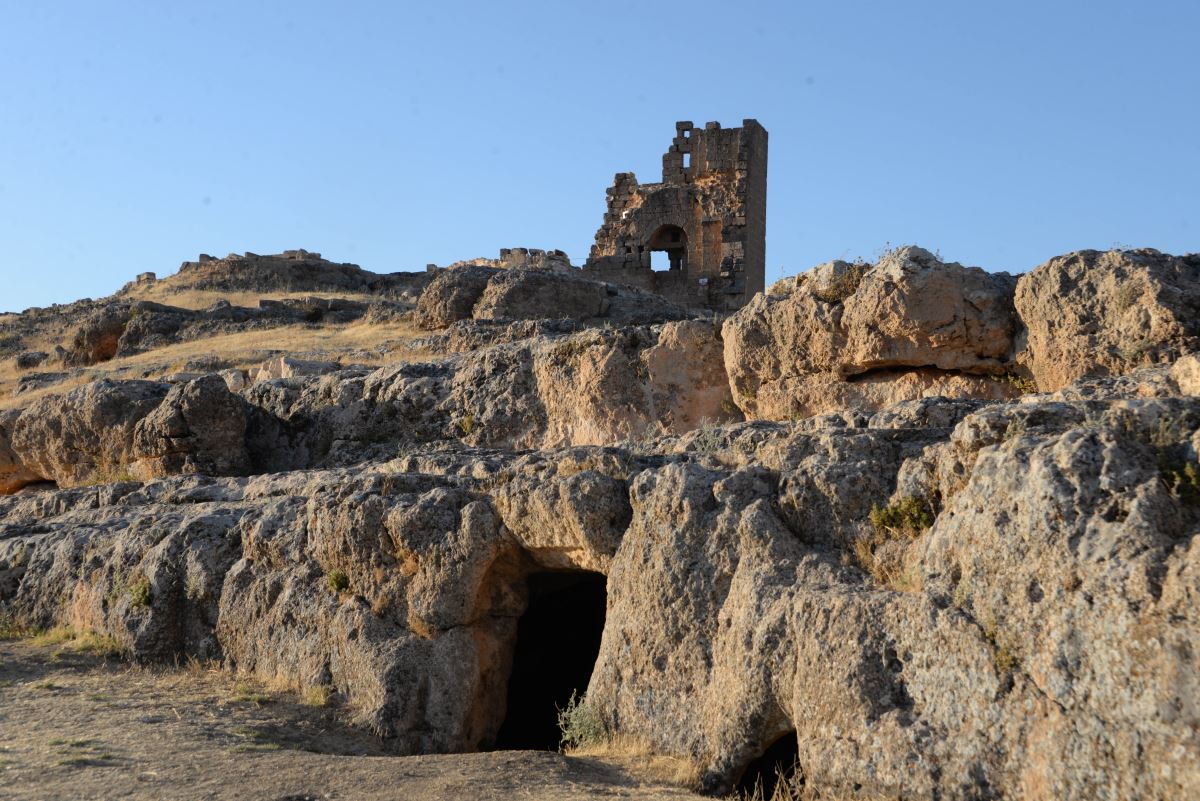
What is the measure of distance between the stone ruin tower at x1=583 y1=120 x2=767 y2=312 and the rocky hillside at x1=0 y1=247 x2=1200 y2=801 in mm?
20694

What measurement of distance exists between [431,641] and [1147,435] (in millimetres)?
4177

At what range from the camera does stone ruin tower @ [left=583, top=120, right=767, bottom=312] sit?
32.0 m

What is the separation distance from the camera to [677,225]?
3428cm

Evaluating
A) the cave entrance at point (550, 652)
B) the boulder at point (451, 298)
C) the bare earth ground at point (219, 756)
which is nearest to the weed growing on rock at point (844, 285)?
the cave entrance at point (550, 652)

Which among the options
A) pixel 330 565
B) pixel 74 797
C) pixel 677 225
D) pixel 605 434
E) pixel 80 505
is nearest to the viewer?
pixel 74 797

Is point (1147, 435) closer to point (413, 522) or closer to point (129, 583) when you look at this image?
point (413, 522)

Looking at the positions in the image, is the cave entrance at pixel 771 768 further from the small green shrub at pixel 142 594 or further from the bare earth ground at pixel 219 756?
the small green shrub at pixel 142 594

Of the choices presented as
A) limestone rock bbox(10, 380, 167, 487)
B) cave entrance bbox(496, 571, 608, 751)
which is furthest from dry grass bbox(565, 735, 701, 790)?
limestone rock bbox(10, 380, 167, 487)

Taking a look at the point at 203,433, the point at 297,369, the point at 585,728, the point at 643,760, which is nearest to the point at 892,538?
the point at 643,760

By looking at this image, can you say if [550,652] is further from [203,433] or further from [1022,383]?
[203,433]

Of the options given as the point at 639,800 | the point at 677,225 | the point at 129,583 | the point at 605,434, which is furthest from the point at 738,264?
the point at 639,800

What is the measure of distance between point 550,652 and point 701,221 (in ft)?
85.6

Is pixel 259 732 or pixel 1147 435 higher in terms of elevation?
pixel 1147 435

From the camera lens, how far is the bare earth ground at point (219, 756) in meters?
5.77
